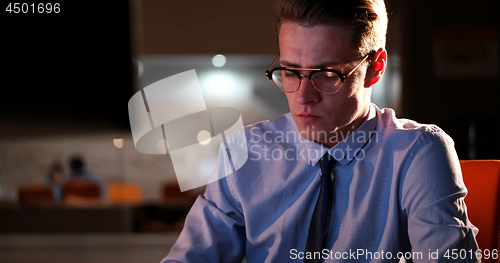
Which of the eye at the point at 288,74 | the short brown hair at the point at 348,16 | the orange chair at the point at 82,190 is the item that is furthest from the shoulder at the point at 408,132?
the orange chair at the point at 82,190

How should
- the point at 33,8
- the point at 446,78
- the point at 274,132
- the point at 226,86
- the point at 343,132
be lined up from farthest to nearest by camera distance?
the point at 226,86
the point at 446,78
the point at 33,8
the point at 274,132
the point at 343,132

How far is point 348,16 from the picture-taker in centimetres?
108

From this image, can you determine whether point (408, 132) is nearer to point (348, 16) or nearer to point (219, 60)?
point (348, 16)

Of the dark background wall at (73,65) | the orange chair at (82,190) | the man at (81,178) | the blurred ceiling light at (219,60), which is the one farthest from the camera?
the man at (81,178)

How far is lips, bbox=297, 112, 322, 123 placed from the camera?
42.8 inches

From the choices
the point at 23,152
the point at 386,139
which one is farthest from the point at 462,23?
the point at 23,152

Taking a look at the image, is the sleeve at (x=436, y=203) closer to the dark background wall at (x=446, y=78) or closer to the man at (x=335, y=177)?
the man at (x=335, y=177)

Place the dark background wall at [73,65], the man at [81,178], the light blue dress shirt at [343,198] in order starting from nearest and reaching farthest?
the light blue dress shirt at [343,198] < the dark background wall at [73,65] < the man at [81,178]

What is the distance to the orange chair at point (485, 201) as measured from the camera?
3.54ft

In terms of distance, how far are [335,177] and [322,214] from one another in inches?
4.9

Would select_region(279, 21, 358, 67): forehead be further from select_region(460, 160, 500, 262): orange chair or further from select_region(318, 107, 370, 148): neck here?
select_region(460, 160, 500, 262): orange chair

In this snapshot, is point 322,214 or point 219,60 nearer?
point 322,214

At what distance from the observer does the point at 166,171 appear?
7281 mm

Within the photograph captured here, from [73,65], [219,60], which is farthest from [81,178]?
[219,60]
